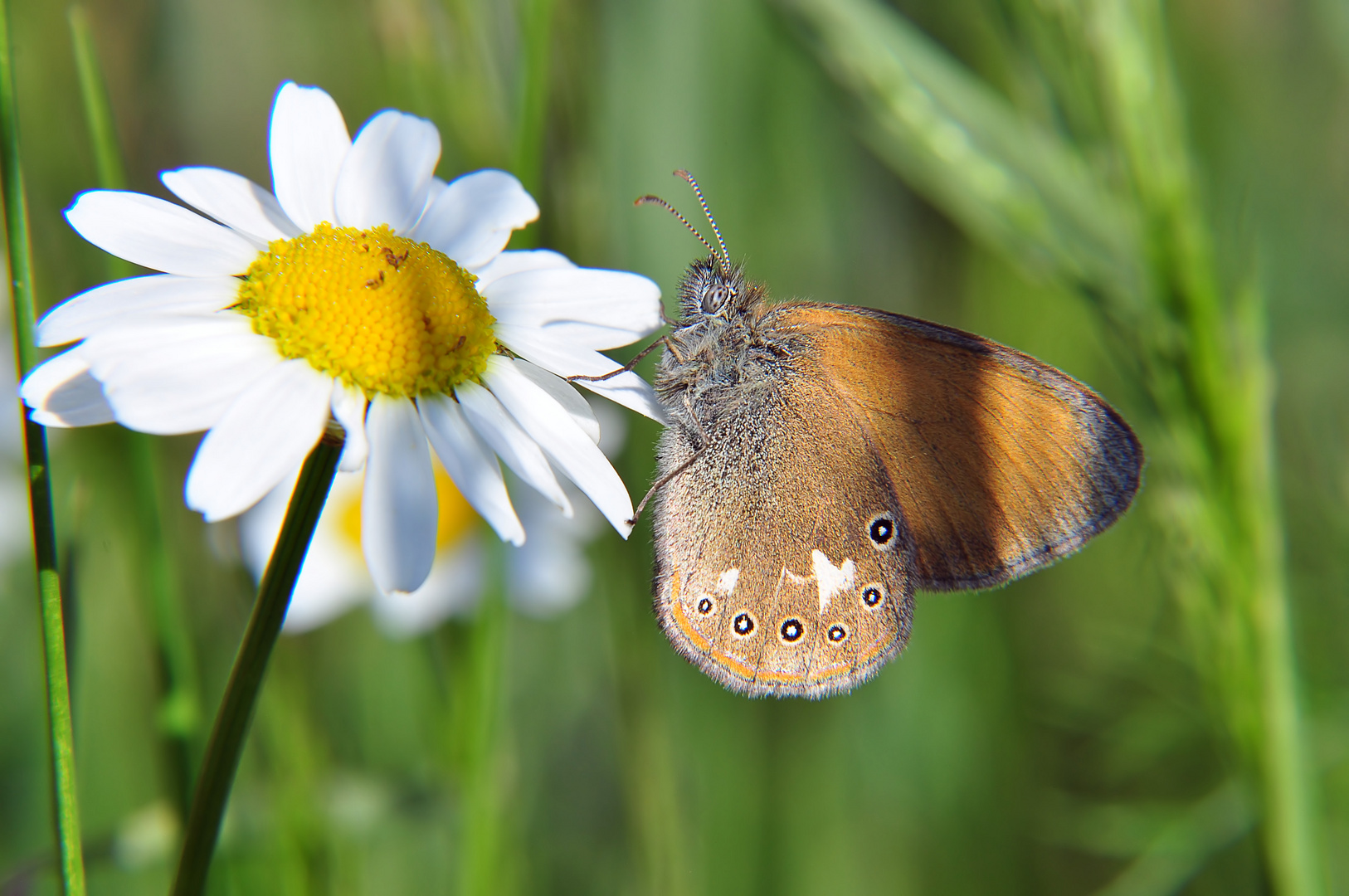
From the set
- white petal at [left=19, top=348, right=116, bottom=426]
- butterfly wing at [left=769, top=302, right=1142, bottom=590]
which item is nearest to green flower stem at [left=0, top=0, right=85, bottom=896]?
white petal at [left=19, top=348, right=116, bottom=426]

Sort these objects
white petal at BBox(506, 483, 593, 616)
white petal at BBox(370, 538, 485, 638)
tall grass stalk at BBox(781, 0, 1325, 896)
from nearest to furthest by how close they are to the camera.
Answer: tall grass stalk at BBox(781, 0, 1325, 896)
white petal at BBox(370, 538, 485, 638)
white petal at BBox(506, 483, 593, 616)

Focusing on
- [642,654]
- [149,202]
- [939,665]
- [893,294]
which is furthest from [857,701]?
[149,202]

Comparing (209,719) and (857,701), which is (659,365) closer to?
(209,719)

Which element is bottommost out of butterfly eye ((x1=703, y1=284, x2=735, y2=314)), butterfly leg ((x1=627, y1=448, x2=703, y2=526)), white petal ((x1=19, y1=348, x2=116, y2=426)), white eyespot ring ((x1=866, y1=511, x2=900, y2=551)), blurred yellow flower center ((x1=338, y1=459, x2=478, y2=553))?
white eyespot ring ((x1=866, y1=511, x2=900, y2=551))

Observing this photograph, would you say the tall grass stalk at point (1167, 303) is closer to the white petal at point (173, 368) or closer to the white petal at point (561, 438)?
the white petal at point (561, 438)

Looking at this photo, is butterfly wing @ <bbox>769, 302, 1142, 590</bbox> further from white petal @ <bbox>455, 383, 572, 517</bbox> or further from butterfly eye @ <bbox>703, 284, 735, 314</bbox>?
white petal @ <bbox>455, 383, 572, 517</bbox>

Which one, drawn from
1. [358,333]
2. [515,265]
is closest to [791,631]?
[515,265]

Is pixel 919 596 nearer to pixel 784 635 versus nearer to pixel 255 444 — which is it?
pixel 784 635
